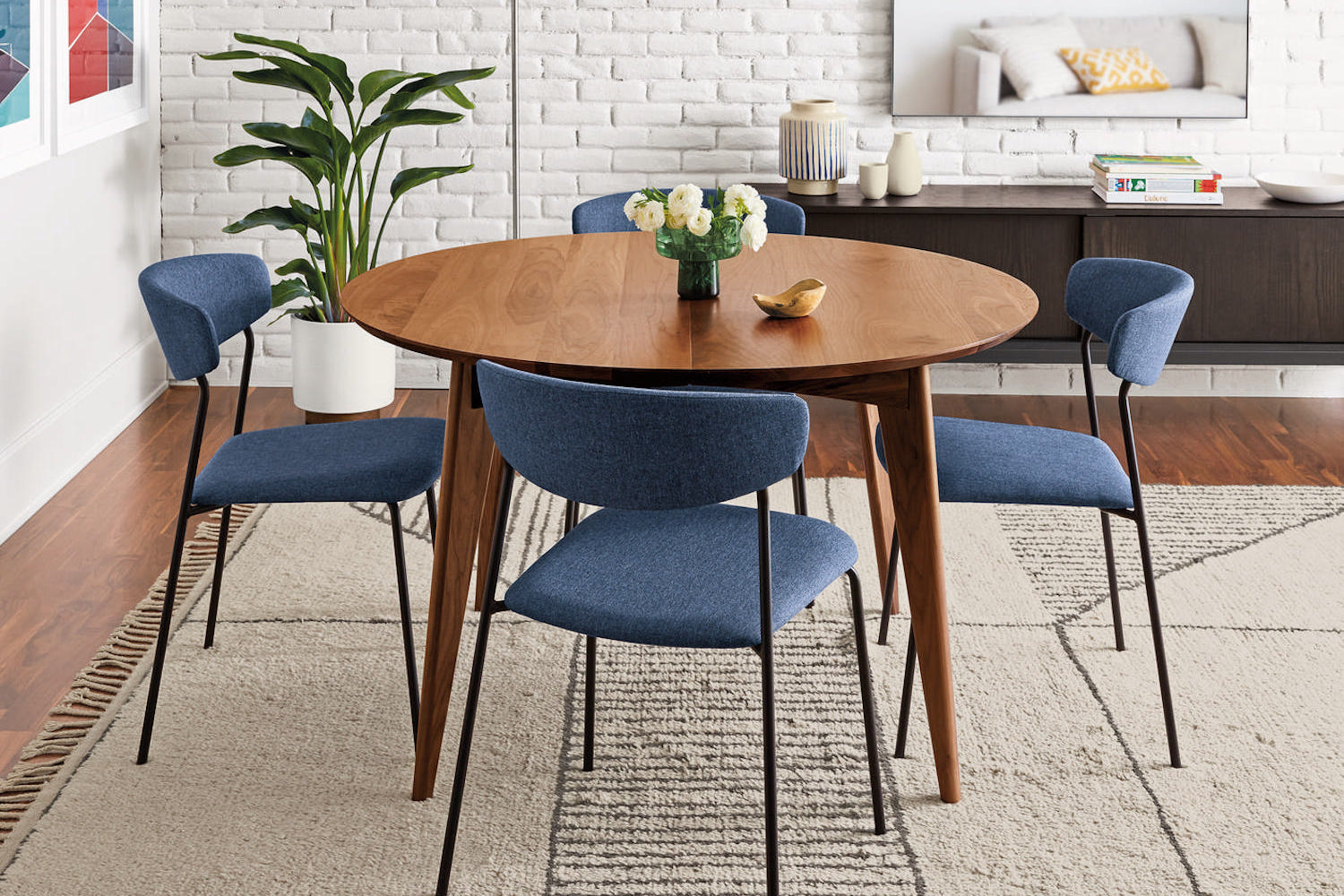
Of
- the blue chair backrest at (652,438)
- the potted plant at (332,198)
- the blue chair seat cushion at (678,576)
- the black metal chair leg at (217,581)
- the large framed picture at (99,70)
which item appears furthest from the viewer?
the potted plant at (332,198)

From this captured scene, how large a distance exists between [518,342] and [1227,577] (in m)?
1.94

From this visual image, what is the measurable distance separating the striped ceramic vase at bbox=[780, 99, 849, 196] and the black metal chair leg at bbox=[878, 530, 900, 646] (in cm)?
177

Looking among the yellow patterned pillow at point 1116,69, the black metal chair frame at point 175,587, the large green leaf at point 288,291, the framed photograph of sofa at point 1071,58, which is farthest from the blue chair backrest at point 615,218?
the yellow patterned pillow at point 1116,69

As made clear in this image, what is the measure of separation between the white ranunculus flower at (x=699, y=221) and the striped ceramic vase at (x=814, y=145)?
6.72ft

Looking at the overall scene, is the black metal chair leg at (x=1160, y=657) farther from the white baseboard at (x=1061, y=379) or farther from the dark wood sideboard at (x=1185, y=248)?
the white baseboard at (x=1061, y=379)

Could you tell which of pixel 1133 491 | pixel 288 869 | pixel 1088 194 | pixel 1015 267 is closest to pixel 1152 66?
pixel 1088 194

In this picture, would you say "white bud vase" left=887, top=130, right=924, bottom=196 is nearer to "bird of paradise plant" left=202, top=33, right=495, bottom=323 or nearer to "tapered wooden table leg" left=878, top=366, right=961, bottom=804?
"bird of paradise plant" left=202, top=33, right=495, bottom=323

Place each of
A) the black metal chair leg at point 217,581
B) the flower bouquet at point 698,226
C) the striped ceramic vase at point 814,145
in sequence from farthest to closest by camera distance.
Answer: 1. the striped ceramic vase at point 814,145
2. the black metal chair leg at point 217,581
3. the flower bouquet at point 698,226

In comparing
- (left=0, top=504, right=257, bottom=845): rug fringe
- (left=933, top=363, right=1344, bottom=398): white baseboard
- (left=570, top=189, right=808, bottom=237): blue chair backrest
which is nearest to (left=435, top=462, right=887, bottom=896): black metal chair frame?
(left=0, top=504, right=257, bottom=845): rug fringe

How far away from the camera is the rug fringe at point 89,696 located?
7.65 feet

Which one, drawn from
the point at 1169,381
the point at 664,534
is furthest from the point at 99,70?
the point at 1169,381

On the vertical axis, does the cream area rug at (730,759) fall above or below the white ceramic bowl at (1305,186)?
below

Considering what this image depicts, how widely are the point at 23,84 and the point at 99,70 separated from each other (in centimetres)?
60

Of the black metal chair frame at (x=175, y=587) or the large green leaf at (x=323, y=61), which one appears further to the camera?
the large green leaf at (x=323, y=61)
